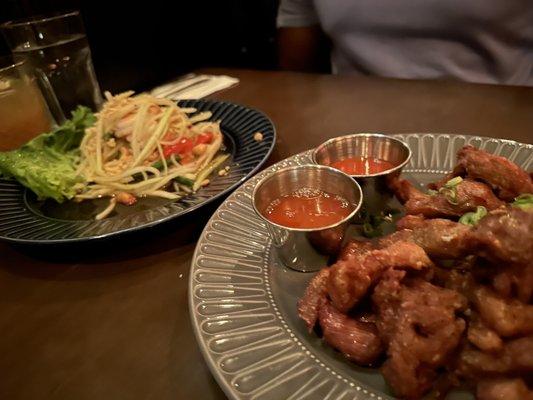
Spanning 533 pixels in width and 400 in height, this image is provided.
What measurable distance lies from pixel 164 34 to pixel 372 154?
4.08 metres

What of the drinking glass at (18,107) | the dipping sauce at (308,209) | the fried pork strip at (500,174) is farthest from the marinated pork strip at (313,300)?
the drinking glass at (18,107)

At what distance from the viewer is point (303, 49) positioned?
5676 millimetres

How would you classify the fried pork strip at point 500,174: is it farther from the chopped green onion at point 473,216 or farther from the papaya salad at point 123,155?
the papaya salad at point 123,155

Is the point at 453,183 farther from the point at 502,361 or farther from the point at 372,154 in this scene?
the point at 502,361

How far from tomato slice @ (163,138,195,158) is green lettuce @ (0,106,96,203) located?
2.06 feet

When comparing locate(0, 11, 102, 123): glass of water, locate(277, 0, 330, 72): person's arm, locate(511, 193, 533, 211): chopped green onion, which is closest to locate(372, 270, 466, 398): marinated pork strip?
locate(511, 193, 533, 211): chopped green onion

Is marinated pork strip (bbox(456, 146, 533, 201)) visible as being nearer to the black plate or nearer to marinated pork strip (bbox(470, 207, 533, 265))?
marinated pork strip (bbox(470, 207, 533, 265))

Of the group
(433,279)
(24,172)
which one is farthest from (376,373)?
(24,172)

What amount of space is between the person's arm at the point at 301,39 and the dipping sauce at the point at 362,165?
3.31 metres

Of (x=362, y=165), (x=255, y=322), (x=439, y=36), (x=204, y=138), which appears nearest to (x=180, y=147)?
(x=204, y=138)

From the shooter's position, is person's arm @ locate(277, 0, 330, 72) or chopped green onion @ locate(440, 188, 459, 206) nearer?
chopped green onion @ locate(440, 188, 459, 206)

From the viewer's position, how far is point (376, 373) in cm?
156

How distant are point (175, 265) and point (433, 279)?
1236 mm

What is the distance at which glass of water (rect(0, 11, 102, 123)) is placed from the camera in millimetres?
3566
